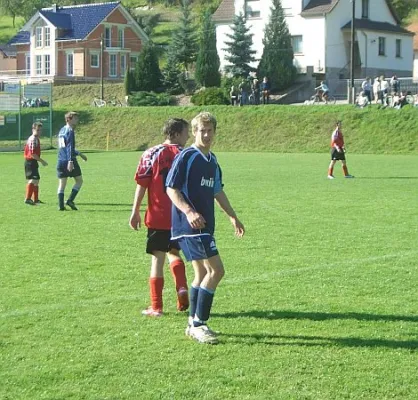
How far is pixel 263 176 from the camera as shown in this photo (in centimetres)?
2567

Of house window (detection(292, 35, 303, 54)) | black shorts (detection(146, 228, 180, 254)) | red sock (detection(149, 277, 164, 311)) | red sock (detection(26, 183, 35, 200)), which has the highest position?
house window (detection(292, 35, 303, 54))

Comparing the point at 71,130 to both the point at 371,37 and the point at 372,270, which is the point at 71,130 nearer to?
the point at 372,270

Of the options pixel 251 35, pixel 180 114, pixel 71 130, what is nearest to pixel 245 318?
pixel 71 130

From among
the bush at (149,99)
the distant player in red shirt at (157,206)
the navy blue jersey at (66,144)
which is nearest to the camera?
the distant player in red shirt at (157,206)

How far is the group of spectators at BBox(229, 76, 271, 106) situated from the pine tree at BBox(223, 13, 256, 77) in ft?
23.6

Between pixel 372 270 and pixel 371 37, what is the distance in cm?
5888

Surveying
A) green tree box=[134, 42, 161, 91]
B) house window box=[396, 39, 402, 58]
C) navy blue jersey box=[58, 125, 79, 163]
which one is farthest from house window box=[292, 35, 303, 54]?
navy blue jersey box=[58, 125, 79, 163]

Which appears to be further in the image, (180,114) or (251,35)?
(251,35)

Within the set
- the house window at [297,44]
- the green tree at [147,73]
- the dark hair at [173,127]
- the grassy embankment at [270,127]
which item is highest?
the house window at [297,44]

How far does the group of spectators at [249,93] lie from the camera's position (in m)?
50.6

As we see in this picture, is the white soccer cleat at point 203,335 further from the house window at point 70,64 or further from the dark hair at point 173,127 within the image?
the house window at point 70,64

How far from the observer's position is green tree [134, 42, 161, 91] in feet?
197

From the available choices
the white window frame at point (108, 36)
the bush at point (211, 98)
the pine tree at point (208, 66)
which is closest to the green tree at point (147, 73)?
the pine tree at point (208, 66)

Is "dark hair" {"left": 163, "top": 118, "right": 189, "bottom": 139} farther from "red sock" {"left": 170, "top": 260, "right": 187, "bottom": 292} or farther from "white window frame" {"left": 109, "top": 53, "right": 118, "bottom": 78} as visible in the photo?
"white window frame" {"left": 109, "top": 53, "right": 118, "bottom": 78}
